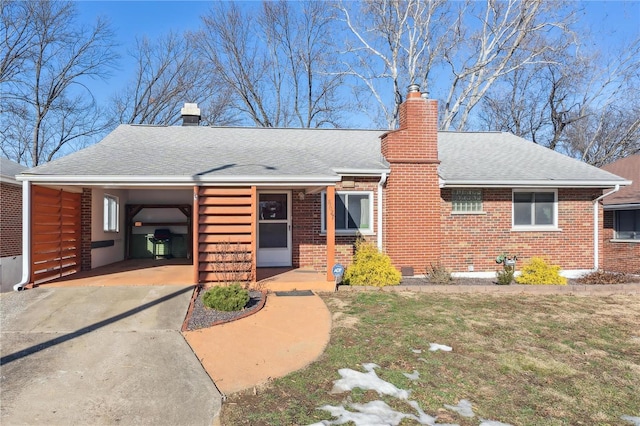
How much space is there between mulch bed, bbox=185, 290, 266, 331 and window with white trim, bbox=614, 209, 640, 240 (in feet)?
43.6

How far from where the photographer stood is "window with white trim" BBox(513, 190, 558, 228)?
11.4m

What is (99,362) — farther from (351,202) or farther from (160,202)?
(160,202)

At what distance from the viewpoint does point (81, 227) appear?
33.5ft

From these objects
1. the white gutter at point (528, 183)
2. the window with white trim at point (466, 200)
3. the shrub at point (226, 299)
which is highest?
the white gutter at point (528, 183)

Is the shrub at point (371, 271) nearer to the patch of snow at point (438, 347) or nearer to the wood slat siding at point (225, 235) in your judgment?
the wood slat siding at point (225, 235)

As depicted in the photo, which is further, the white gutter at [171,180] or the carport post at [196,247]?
the carport post at [196,247]

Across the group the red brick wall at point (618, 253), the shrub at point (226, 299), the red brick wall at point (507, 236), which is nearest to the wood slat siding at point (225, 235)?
the shrub at point (226, 299)

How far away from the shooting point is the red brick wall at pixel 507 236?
1105 centimetres

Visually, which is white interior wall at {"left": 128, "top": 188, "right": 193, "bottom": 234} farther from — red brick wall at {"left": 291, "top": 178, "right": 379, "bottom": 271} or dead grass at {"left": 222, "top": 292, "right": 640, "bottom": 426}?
dead grass at {"left": 222, "top": 292, "right": 640, "bottom": 426}

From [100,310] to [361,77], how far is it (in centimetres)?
2192

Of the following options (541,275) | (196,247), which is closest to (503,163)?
(541,275)

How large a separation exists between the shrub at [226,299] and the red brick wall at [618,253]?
12.0m

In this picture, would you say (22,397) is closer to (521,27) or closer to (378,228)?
(378,228)

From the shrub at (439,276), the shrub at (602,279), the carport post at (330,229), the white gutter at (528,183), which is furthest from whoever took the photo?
the white gutter at (528,183)
